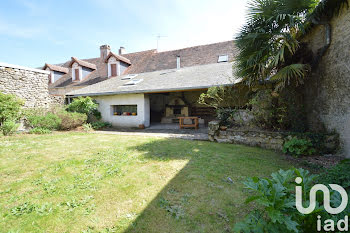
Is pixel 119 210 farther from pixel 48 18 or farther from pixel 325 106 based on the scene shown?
pixel 48 18

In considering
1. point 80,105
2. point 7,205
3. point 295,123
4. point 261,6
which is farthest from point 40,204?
point 80,105

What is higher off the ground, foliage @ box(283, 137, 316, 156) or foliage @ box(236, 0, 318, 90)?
foliage @ box(236, 0, 318, 90)

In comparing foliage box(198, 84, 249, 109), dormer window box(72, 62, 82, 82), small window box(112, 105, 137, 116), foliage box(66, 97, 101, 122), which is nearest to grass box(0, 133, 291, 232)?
foliage box(198, 84, 249, 109)

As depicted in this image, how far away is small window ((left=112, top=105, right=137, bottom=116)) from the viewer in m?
10.8

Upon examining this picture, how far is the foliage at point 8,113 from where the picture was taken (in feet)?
24.6

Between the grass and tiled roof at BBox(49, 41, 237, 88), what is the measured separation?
11309mm

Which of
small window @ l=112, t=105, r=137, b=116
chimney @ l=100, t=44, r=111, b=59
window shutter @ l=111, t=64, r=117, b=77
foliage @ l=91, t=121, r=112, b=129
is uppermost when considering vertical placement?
chimney @ l=100, t=44, r=111, b=59

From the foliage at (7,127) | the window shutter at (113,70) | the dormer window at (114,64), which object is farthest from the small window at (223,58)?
the foliage at (7,127)

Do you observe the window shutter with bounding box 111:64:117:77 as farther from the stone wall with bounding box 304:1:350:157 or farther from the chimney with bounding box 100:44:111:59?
the stone wall with bounding box 304:1:350:157

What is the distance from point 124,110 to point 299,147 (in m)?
9.68

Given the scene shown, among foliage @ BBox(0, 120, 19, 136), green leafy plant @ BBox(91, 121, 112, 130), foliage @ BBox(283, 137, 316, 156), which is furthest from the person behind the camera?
green leafy plant @ BBox(91, 121, 112, 130)

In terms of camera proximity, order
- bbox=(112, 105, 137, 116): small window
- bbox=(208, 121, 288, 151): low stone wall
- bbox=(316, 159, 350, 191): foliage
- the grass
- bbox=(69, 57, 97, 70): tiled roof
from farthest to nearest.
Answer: bbox=(69, 57, 97, 70): tiled roof → bbox=(112, 105, 137, 116): small window → bbox=(208, 121, 288, 151): low stone wall → bbox=(316, 159, 350, 191): foliage → the grass

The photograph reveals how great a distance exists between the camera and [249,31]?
17.5 ft

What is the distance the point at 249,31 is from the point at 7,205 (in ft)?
23.4
